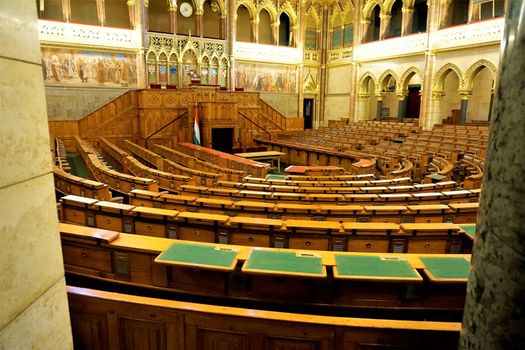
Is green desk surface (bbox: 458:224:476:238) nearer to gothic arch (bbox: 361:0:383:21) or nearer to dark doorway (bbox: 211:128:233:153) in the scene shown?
dark doorway (bbox: 211:128:233:153)

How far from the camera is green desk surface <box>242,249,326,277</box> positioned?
2.62m

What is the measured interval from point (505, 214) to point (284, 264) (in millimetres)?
1901

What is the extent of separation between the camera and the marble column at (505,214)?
39.6 inches

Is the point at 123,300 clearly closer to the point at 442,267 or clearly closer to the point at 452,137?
the point at 442,267

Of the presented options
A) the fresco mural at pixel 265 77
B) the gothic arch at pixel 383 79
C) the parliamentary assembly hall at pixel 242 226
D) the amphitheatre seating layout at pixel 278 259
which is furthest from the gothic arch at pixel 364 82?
the amphitheatre seating layout at pixel 278 259

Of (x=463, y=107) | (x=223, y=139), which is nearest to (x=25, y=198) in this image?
(x=223, y=139)

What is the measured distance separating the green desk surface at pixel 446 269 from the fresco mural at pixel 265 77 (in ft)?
60.8

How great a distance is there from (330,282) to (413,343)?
0.95 metres

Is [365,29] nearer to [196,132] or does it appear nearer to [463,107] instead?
[463,107]

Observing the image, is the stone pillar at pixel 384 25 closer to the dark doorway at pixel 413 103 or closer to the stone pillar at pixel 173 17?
the dark doorway at pixel 413 103

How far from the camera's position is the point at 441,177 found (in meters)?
7.87

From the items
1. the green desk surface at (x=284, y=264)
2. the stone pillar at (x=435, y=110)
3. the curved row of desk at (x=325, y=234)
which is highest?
the stone pillar at (x=435, y=110)

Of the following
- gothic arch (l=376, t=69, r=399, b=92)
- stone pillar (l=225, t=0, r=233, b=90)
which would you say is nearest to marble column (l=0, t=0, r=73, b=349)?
stone pillar (l=225, t=0, r=233, b=90)

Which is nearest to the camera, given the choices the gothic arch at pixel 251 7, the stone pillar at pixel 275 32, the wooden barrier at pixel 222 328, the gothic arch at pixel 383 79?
the wooden barrier at pixel 222 328
